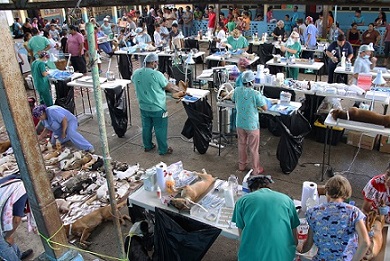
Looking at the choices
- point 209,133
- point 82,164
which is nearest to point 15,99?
point 82,164

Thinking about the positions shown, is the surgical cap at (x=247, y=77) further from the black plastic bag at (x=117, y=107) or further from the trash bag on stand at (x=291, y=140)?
the black plastic bag at (x=117, y=107)

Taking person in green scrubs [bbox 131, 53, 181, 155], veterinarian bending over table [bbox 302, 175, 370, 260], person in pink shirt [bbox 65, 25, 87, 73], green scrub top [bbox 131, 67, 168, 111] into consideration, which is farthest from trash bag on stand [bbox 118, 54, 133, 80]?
veterinarian bending over table [bbox 302, 175, 370, 260]

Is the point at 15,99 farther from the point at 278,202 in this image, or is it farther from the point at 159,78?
the point at 159,78

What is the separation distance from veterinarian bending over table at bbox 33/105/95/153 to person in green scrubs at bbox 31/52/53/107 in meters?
1.84

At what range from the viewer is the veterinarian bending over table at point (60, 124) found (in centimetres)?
600

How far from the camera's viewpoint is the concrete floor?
451cm

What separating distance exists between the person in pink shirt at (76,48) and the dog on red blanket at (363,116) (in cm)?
749

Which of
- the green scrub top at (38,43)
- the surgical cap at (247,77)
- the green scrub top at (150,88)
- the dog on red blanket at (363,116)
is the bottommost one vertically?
the dog on red blanket at (363,116)

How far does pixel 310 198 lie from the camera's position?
334 centimetres

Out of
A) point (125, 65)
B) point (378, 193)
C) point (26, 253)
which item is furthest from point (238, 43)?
point (26, 253)

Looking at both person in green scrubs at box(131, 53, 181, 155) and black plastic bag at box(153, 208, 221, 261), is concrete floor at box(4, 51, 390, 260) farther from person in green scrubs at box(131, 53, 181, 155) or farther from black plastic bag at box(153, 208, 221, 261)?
black plastic bag at box(153, 208, 221, 261)

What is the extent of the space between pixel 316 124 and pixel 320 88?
0.62 meters

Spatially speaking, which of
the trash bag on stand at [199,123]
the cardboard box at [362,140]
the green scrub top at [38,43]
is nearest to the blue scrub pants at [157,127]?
the trash bag on stand at [199,123]

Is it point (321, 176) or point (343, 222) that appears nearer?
point (343, 222)
